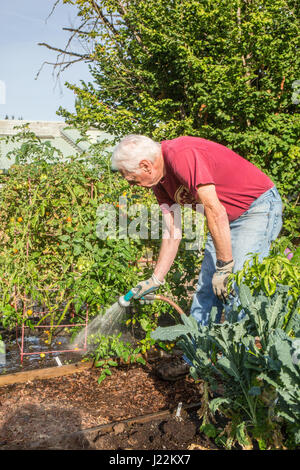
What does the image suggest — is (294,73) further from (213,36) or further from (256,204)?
(256,204)

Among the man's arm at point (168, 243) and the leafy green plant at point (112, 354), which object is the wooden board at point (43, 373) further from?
the man's arm at point (168, 243)

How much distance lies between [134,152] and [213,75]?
502 centimetres

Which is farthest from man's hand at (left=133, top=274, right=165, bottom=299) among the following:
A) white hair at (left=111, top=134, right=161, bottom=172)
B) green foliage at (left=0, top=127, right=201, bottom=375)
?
white hair at (left=111, top=134, right=161, bottom=172)

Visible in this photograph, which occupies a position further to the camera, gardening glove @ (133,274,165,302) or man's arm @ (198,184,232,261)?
gardening glove @ (133,274,165,302)

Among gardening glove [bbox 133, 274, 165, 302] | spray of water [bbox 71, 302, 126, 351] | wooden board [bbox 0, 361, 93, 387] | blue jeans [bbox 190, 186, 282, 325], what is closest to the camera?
blue jeans [bbox 190, 186, 282, 325]

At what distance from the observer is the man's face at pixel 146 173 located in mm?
2294

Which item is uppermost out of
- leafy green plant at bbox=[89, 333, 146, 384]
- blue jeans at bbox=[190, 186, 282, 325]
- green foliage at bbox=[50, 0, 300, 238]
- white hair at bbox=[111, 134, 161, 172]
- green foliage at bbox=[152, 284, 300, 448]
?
green foliage at bbox=[50, 0, 300, 238]

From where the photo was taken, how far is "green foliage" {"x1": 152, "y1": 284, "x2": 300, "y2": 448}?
1.42 metres

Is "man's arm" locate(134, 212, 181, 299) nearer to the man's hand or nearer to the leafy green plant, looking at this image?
the man's hand

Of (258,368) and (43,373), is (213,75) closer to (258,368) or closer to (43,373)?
(43,373)

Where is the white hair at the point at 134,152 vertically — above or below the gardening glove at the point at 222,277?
above

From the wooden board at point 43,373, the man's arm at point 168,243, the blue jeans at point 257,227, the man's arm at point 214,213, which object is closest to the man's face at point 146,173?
the man's arm at point 214,213

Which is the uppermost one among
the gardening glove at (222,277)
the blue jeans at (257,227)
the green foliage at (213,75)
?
the green foliage at (213,75)

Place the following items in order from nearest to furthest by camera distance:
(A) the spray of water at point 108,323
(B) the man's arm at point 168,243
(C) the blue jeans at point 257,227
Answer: (C) the blue jeans at point 257,227 → (B) the man's arm at point 168,243 → (A) the spray of water at point 108,323
